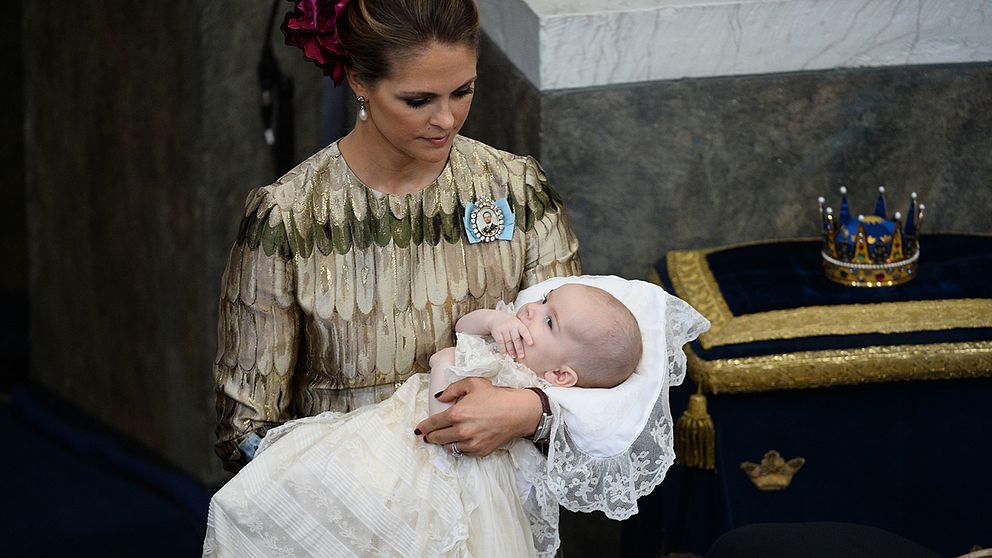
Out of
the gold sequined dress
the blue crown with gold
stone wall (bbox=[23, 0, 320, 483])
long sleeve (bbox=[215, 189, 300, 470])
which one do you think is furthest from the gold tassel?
stone wall (bbox=[23, 0, 320, 483])

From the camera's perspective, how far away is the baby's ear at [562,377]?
2.39m

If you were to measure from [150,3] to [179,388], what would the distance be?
137cm

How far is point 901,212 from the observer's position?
12.0 ft

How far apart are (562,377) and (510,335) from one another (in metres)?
0.12

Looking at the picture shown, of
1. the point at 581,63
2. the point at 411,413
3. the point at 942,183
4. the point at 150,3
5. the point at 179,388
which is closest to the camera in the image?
the point at 411,413

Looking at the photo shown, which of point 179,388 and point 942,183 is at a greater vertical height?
point 942,183

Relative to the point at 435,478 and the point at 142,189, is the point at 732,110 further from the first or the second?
the point at 142,189

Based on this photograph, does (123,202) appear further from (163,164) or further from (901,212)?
(901,212)

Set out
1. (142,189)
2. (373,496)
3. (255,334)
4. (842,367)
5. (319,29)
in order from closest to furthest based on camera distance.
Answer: (373,496) < (319,29) < (255,334) < (842,367) < (142,189)

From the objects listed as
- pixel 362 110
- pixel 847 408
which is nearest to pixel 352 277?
pixel 362 110

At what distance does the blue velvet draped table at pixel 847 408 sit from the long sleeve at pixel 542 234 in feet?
2.08

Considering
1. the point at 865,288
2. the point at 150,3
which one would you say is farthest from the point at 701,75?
the point at 150,3

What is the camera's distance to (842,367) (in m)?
3.06

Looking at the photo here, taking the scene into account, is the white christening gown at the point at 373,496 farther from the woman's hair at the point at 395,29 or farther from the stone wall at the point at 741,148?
the stone wall at the point at 741,148
